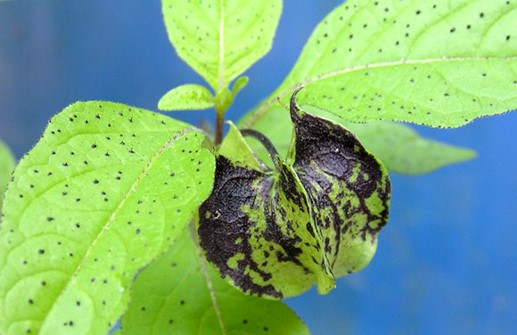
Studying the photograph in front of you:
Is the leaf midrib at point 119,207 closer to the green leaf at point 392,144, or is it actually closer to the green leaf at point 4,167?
the green leaf at point 392,144

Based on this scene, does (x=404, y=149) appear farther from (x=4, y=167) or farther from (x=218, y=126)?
(x=4, y=167)

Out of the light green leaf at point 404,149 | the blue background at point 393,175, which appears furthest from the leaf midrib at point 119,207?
the blue background at point 393,175

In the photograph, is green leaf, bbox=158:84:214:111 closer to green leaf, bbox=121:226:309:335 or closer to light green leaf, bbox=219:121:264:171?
light green leaf, bbox=219:121:264:171

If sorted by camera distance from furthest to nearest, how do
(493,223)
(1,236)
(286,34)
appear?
1. (286,34)
2. (493,223)
3. (1,236)

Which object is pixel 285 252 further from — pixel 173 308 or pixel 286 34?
pixel 286 34

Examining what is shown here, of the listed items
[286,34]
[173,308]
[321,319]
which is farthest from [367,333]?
[173,308]
